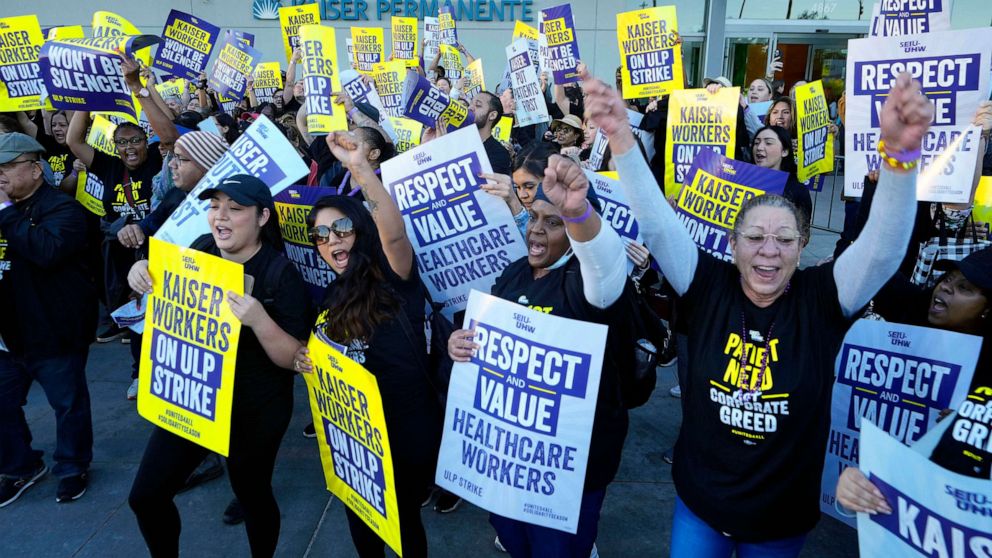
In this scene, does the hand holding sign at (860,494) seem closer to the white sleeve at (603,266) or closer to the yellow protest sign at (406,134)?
the white sleeve at (603,266)

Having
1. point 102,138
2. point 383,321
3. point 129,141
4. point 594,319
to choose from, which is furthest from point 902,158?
point 102,138

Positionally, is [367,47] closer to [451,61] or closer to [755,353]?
[451,61]

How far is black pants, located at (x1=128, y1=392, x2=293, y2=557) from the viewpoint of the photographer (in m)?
2.70

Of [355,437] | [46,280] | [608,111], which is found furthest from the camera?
[46,280]

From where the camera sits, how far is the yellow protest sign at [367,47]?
31.1 feet

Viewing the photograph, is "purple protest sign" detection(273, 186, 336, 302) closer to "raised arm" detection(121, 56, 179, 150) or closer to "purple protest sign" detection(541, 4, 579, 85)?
"raised arm" detection(121, 56, 179, 150)

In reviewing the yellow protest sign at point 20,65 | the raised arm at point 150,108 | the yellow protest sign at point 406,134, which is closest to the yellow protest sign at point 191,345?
the raised arm at point 150,108

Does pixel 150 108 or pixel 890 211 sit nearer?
pixel 890 211

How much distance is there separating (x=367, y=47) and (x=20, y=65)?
15.9 feet

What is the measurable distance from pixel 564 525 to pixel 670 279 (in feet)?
3.28

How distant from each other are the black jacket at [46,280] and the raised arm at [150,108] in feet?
3.17

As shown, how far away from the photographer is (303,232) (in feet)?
13.7

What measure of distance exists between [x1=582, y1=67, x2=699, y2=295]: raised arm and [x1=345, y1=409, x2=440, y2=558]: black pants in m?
1.25

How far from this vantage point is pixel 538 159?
138 inches
